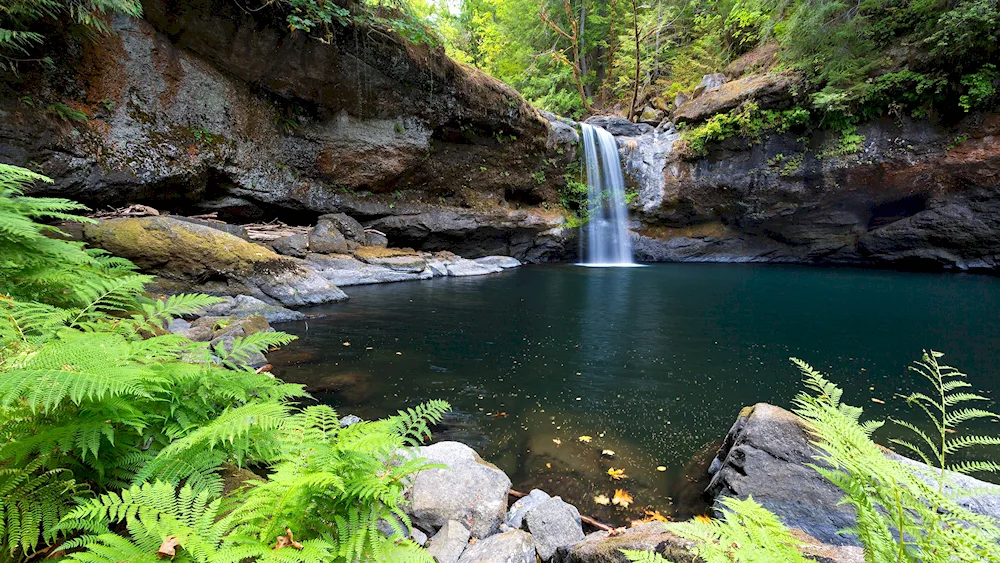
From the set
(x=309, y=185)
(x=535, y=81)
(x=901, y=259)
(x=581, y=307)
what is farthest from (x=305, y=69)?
(x=901, y=259)

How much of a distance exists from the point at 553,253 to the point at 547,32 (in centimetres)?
1478

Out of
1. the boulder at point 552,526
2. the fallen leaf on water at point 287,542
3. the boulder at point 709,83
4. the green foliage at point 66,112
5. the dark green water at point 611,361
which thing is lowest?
the dark green water at point 611,361

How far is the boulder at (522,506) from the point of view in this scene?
2.40m

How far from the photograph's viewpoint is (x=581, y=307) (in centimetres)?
898

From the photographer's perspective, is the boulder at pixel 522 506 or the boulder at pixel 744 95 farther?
the boulder at pixel 744 95

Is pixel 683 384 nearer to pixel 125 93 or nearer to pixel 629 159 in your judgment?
pixel 125 93

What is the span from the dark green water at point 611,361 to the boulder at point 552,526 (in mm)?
394

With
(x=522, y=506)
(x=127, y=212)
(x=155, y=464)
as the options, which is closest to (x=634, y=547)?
(x=522, y=506)

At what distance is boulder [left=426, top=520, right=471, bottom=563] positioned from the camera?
6.29ft

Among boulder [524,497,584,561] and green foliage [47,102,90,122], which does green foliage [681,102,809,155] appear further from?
green foliage [47,102,90,122]

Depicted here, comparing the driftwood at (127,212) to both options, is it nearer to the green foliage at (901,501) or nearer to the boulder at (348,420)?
the boulder at (348,420)

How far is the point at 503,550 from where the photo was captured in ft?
6.28

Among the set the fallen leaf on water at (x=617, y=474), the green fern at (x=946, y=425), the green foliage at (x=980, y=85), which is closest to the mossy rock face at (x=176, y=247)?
the fallen leaf on water at (x=617, y=474)

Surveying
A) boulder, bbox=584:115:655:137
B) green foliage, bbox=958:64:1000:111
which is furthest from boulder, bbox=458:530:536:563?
boulder, bbox=584:115:655:137
